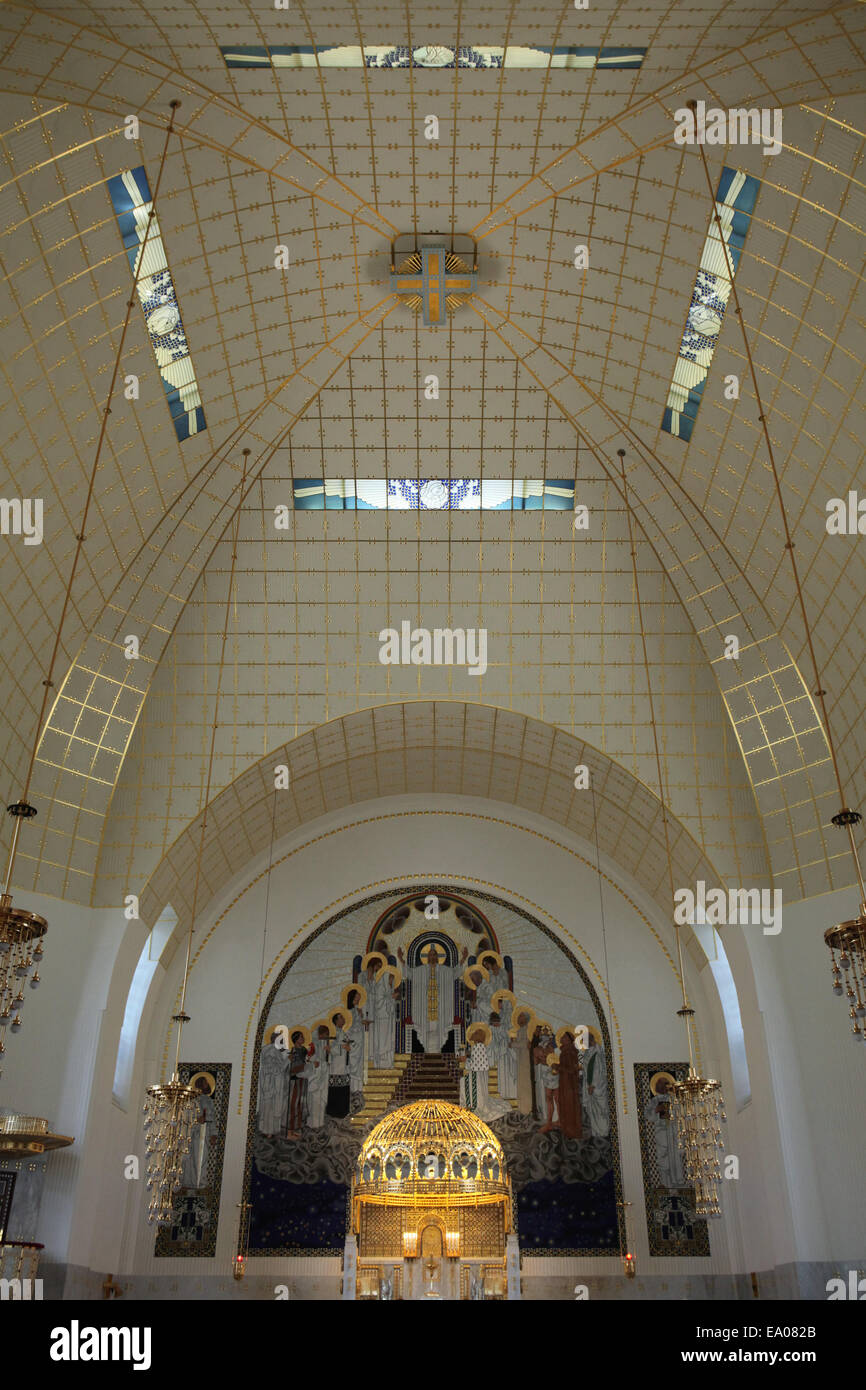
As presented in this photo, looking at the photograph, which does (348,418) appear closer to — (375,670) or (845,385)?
(375,670)

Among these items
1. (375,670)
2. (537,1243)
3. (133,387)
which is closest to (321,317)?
(133,387)

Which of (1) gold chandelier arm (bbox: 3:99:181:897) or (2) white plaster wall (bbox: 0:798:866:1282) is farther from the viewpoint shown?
(2) white plaster wall (bbox: 0:798:866:1282)

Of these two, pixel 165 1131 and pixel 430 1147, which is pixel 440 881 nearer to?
pixel 430 1147

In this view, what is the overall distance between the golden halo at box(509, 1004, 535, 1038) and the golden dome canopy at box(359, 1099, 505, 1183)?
1733mm

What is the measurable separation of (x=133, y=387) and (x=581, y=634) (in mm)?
6688

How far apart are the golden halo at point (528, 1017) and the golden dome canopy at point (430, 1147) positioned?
68.2 inches

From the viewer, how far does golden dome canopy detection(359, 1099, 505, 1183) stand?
45.1 feet

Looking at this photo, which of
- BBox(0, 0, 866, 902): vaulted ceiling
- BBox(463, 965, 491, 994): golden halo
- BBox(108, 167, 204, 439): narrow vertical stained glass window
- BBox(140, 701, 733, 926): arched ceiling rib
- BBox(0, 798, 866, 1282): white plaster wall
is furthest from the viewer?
BBox(463, 965, 491, 994): golden halo

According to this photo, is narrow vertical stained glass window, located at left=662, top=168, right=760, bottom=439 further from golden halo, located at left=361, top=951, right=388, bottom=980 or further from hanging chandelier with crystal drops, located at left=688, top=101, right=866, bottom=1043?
golden halo, located at left=361, top=951, right=388, bottom=980

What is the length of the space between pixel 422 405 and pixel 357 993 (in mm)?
8928

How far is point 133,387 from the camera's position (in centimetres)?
1163

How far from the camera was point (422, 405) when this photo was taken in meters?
13.2

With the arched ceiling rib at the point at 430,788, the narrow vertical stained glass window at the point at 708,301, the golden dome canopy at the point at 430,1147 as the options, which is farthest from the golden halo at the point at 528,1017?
the narrow vertical stained glass window at the point at 708,301

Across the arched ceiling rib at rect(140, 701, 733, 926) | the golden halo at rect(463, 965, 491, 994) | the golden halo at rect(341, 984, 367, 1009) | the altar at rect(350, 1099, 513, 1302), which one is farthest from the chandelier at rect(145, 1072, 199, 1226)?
the golden halo at rect(463, 965, 491, 994)
